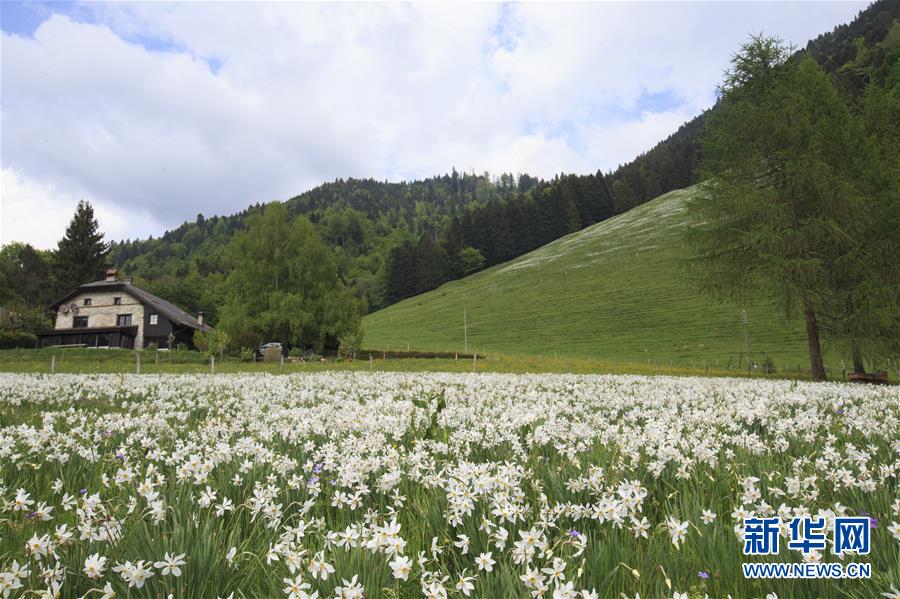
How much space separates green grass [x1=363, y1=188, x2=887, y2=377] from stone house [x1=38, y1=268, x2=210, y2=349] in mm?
30086

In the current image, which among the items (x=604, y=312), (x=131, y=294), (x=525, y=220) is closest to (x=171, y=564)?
(x=131, y=294)

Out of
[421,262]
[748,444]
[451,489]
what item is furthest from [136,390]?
[421,262]

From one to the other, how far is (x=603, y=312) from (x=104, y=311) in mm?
77037

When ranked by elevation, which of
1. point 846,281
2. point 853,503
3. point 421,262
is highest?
point 421,262

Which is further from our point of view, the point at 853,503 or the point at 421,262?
the point at 421,262

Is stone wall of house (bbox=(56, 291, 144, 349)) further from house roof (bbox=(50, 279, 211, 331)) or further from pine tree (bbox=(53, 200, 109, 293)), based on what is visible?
Answer: pine tree (bbox=(53, 200, 109, 293))

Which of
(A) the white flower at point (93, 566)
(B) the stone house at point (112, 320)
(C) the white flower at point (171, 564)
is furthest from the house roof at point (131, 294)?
(C) the white flower at point (171, 564)

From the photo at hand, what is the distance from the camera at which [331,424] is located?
6809 millimetres

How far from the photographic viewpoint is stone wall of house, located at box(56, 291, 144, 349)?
69062 millimetres

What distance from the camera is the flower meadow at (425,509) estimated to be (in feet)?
7.95

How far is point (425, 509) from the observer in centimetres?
356

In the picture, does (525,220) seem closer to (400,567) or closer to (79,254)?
(79,254)

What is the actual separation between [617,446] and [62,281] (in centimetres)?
11705

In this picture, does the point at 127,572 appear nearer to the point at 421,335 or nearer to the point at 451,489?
the point at 451,489
